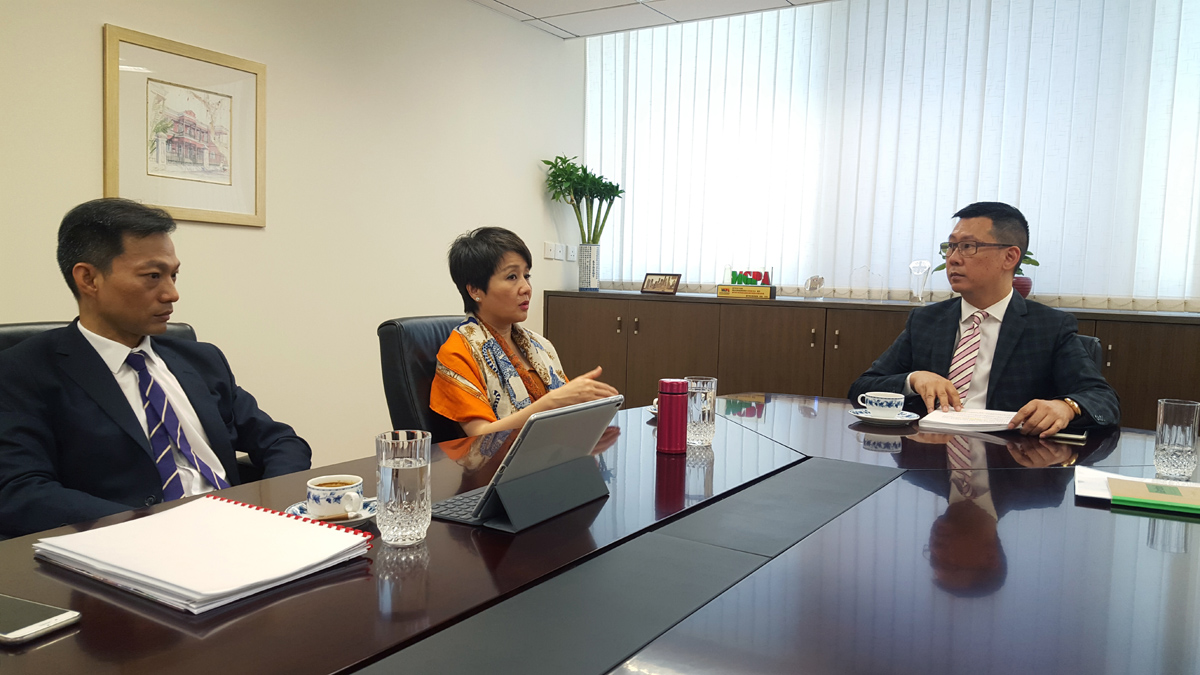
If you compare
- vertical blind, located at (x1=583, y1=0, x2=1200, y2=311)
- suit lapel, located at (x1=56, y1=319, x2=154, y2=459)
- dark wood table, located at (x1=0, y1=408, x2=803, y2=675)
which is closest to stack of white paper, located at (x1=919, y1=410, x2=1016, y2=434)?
dark wood table, located at (x1=0, y1=408, x2=803, y2=675)

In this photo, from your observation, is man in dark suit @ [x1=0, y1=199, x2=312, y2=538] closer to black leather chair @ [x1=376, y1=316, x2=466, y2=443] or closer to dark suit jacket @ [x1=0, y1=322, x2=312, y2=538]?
dark suit jacket @ [x1=0, y1=322, x2=312, y2=538]

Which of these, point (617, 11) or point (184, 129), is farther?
point (617, 11)

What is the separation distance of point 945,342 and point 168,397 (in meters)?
2.15

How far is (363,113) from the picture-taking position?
3.85 metres

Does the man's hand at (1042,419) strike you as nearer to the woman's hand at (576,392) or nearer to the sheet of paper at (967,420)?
the sheet of paper at (967,420)

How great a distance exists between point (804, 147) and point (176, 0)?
3.11 meters

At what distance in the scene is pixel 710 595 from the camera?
36.0 inches

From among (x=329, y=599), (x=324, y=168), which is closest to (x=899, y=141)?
(x=324, y=168)

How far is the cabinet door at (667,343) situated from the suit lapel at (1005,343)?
2.02 meters

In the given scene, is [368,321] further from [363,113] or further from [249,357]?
[363,113]

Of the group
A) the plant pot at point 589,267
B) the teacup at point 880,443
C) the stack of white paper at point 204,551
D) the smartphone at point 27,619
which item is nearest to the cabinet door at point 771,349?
the plant pot at point 589,267

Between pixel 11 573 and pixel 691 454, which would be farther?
pixel 691 454

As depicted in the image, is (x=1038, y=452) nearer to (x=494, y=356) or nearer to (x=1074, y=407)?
(x=1074, y=407)

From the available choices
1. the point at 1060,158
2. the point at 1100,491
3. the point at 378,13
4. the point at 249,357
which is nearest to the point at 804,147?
the point at 1060,158
